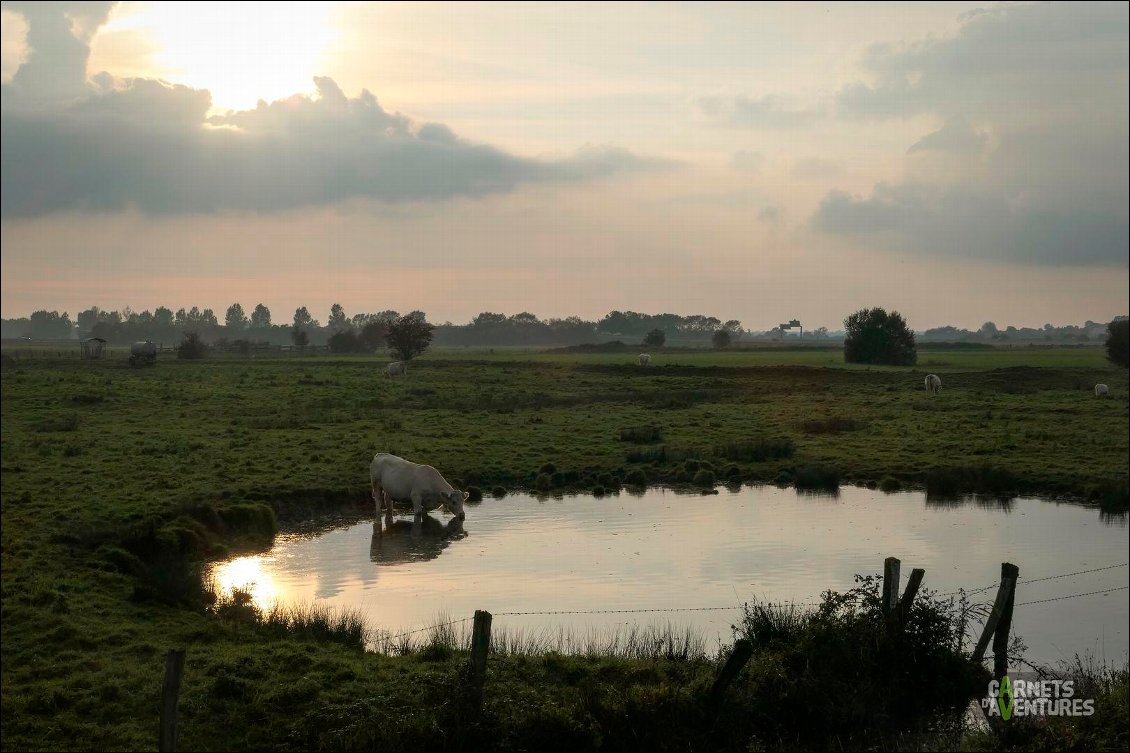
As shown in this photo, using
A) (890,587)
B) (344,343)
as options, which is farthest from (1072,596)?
(344,343)

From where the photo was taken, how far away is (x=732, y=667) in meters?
9.13

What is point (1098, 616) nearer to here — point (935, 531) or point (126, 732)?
point (935, 531)

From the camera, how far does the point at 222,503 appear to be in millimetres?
21609

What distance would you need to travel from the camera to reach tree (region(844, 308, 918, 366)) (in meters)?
90.3

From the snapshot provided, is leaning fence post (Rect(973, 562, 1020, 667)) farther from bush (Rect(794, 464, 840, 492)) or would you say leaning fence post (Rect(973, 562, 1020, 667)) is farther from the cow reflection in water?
bush (Rect(794, 464, 840, 492))

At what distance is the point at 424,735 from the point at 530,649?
354cm

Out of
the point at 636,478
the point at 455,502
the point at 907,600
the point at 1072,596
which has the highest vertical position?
the point at 907,600

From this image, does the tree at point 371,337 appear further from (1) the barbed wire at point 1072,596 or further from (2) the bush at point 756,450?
(1) the barbed wire at point 1072,596

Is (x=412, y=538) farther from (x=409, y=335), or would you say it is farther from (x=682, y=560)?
(x=409, y=335)

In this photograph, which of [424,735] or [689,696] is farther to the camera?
[689,696]

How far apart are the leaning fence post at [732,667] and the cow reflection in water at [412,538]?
10293 mm

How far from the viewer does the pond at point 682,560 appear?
48.7 ft

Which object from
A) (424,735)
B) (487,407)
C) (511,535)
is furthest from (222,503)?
(487,407)

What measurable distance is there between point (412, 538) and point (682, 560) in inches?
250
